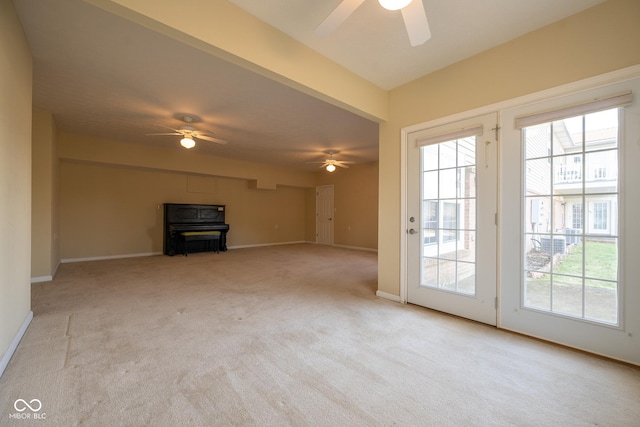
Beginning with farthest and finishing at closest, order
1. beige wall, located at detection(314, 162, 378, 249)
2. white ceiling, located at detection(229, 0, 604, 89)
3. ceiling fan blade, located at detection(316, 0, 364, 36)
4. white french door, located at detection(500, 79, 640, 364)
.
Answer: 1. beige wall, located at detection(314, 162, 378, 249)
2. white ceiling, located at detection(229, 0, 604, 89)
3. white french door, located at detection(500, 79, 640, 364)
4. ceiling fan blade, located at detection(316, 0, 364, 36)

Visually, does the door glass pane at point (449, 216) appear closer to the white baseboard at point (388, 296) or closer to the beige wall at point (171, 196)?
the white baseboard at point (388, 296)

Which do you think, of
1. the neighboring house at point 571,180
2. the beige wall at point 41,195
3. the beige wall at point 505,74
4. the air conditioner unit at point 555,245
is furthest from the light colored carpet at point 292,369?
the beige wall at point 41,195

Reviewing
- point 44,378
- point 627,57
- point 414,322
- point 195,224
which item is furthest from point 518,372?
point 195,224

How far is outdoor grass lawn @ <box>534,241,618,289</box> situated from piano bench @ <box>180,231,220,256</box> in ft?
20.2

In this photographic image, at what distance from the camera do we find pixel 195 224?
241 inches

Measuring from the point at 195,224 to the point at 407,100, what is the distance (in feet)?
17.5

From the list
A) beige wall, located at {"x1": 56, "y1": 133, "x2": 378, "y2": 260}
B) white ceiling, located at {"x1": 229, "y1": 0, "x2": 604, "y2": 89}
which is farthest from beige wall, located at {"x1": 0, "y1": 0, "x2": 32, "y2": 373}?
beige wall, located at {"x1": 56, "y1": 133, "x2": 378, "y2": 260}

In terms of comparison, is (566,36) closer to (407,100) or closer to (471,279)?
(407,100)

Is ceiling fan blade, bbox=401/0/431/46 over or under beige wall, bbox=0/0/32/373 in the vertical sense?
over

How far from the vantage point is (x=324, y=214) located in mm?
8445

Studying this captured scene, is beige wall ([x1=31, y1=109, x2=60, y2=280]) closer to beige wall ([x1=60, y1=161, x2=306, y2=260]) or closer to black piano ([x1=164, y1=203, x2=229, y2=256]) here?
beige wall ([x1=60, y1=161, x2=306, y2=260])

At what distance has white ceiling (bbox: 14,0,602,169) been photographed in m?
1.89

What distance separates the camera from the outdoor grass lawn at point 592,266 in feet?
5.91

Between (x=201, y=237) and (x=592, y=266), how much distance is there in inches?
251
